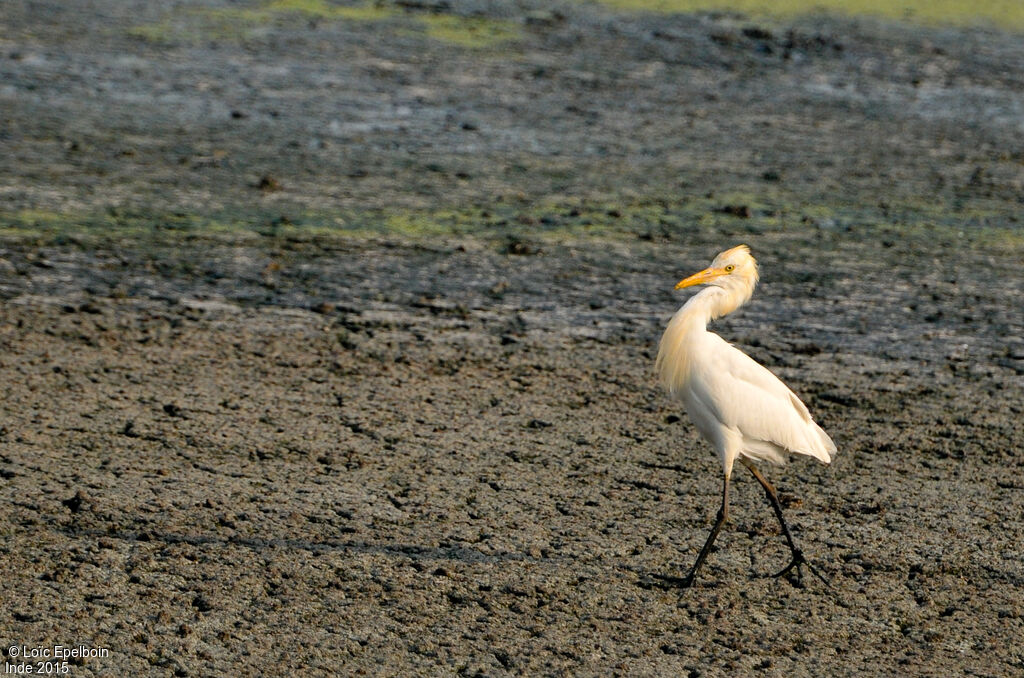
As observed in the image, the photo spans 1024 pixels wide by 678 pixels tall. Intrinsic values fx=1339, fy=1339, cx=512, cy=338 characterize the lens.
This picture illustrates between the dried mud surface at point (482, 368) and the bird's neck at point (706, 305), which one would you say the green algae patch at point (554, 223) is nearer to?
the dried mud surface at point (482, 368)

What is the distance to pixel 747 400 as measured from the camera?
4.13 m

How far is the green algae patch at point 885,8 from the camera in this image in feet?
46.0

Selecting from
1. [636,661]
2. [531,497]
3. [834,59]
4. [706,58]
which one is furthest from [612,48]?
[636,661]

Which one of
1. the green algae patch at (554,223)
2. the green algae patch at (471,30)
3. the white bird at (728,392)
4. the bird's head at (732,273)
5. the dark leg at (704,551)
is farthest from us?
the green algae patch at (471,30)

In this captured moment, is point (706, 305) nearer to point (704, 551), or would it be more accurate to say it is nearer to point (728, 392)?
point (728, 392)

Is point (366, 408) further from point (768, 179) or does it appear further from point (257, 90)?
point (257, 90)

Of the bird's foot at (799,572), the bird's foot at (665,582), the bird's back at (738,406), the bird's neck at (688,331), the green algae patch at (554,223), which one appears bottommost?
the bird's foot at (665,582)

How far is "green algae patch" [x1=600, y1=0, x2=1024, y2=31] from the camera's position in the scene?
14008 millimetres

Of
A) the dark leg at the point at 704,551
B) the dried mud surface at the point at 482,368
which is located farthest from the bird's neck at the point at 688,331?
the dried mud surface at the point at 482,368

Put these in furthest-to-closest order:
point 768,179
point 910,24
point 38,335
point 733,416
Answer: point 910,24 < point 768,179 < point 38,335 < point 733,416

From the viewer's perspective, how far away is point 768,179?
345 inches

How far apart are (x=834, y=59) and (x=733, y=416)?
8.97 meters

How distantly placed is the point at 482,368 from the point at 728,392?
176 cm

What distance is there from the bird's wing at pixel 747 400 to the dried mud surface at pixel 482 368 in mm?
397
